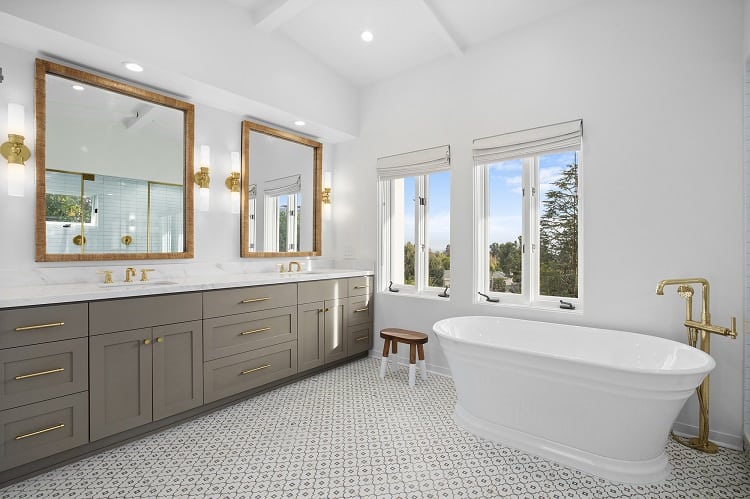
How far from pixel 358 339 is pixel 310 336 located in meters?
0.66

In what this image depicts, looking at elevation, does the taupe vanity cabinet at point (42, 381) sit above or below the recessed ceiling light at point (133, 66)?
below

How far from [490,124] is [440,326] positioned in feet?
5.67

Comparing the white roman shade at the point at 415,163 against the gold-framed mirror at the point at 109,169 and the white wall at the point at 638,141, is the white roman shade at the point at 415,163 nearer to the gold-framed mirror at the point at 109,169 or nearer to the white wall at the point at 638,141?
the white wall at the point at 638,141

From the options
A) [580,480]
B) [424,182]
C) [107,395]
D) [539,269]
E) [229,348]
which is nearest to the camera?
[580,480]

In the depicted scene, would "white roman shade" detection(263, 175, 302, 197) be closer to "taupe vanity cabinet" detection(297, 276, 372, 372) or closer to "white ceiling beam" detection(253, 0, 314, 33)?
"taupe vanity cabinet" detection(297, 276, 372, 372)

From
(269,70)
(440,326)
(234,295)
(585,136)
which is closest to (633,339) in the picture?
(440,326)

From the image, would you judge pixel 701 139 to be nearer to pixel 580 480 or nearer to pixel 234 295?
pixel 580 480

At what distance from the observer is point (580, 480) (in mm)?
1879

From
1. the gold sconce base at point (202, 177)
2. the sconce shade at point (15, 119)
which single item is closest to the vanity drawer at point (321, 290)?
the gold sconce base at point (202, 177)

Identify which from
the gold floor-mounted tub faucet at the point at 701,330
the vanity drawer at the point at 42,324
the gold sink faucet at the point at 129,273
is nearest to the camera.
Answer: the vanity drawer at the point at 42,324

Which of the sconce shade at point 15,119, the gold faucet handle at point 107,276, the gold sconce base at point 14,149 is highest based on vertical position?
the sconce shade at point 15,119

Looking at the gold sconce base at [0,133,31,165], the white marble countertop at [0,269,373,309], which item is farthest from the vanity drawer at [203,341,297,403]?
the gold sconce base at [0,133,31,165]

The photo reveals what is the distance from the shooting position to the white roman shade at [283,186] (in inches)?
142

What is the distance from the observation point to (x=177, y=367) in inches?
92.8
